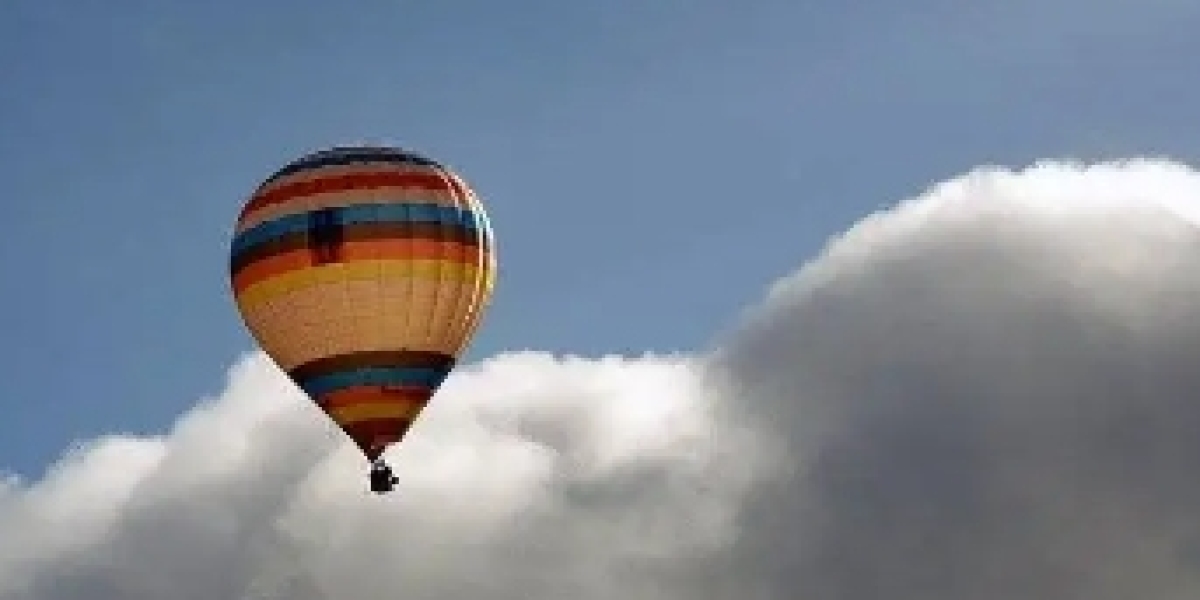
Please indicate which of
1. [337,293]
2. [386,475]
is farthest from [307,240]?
[386,475]

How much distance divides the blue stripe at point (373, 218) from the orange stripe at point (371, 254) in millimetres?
1011

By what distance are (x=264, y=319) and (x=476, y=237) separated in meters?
10.8

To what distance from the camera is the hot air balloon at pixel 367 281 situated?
12688 cm

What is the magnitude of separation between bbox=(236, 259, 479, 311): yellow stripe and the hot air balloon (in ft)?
0.15

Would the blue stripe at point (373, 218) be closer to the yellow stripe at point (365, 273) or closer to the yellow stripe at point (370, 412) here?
the yellow stripe at point (365, 273)

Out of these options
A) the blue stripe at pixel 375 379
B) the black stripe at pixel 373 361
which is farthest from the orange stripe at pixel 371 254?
the blue stripe at pixel 375 379

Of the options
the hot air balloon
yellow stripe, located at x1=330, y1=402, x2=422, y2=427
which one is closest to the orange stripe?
the hot air balloon

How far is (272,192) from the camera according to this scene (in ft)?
426

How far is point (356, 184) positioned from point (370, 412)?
10.8 m

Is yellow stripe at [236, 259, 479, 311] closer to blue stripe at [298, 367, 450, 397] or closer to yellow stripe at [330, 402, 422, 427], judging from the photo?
blue stripe at [298, 367, 450, 397]

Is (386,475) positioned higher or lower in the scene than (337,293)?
lower

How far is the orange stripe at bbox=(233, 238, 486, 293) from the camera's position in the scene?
127 meters

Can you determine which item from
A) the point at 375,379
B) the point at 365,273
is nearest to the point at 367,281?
the point at 365,273

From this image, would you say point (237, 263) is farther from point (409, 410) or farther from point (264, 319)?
point (409, 410)
